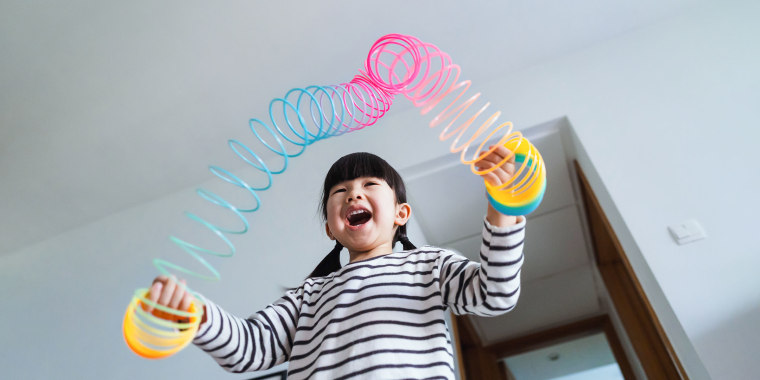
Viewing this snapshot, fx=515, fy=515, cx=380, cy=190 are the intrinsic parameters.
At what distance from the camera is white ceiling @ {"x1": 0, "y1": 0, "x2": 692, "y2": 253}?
176cm

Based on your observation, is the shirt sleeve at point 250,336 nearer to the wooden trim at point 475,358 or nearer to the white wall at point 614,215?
the white wall at point 614,215

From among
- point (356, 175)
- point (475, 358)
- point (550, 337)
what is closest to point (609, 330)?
point (550, 337)

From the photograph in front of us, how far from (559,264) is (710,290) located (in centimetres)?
136

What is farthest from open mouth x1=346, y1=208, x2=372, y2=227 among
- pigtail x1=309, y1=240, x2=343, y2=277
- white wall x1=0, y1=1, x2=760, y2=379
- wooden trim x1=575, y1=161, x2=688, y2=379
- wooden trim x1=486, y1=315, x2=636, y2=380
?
wooden trim x1=486, y1=315, x2=636, y2=380

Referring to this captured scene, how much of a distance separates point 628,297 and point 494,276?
78.7 inches

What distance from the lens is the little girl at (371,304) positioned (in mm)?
693

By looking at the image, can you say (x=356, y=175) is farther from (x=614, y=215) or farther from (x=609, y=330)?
(x=609, y=330)

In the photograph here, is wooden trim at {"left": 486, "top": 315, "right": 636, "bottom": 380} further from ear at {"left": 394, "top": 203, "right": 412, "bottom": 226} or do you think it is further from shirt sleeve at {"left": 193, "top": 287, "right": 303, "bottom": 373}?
shirt sleeve at {"left": 193, "top": 287, "right": 303, "bottom": 373}

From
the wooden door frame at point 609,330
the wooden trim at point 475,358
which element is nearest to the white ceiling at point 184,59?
the wooden door frame at point 609,330

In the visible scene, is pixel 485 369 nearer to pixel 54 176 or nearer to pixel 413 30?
pixel 413 30

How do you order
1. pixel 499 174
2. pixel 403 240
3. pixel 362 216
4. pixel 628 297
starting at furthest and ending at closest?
pixel 628 297 < pixel 403 240 < pixel 362 216 < pixel 499 174

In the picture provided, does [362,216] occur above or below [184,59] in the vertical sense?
below

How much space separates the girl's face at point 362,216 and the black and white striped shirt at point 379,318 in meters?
0.05

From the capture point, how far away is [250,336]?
30.5 inches
